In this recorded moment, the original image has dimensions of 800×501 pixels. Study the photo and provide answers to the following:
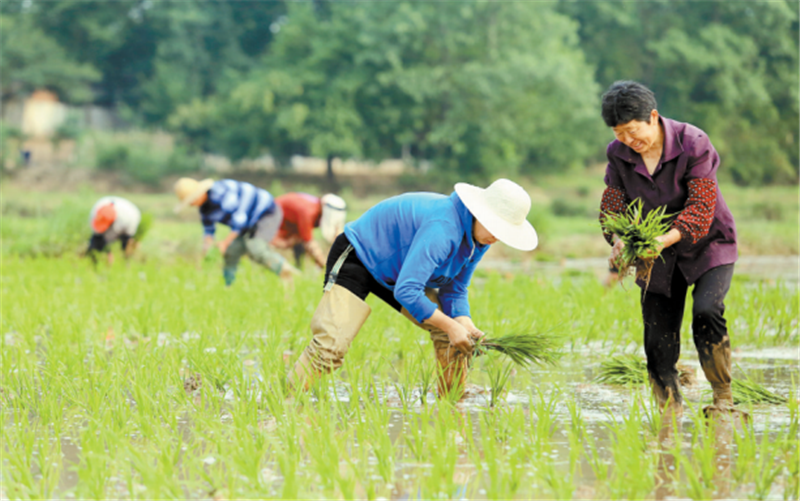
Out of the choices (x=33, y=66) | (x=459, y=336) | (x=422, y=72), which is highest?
(x=33, y=66)

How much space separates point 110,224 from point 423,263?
7276mm

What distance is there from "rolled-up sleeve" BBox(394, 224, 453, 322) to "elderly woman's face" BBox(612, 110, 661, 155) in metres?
0.88

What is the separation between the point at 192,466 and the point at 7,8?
29.9 m

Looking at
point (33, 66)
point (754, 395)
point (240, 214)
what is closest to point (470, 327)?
point (754, 395)

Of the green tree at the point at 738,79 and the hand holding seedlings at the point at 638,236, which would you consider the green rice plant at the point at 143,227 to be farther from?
the green tree at the point at 738,79

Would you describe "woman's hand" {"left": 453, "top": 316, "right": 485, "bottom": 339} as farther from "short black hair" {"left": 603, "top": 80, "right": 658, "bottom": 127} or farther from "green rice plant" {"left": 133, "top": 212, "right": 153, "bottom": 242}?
"green rice plant" {"left": 133, "top": 212, "right": 153, "bottom": 242}

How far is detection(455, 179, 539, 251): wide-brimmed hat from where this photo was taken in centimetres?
358

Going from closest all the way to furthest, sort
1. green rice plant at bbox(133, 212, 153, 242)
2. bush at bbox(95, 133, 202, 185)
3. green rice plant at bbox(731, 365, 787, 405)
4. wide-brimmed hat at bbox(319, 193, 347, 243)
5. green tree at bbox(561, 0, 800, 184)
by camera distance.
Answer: green rice plant at bbox(731, 365, 787, 405) → wide-brimmed hat at bbox(319, 193, 347, 243) → green rice plant at bbox(133, 212, 153, 242) → bush at bbox(95, 133, 202, 185) → green tree at bbox(561, 0, 800, 184)

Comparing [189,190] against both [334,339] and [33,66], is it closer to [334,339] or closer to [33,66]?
[334,339]

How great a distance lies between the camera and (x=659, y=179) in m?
3.88

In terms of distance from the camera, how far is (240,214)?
302 inches

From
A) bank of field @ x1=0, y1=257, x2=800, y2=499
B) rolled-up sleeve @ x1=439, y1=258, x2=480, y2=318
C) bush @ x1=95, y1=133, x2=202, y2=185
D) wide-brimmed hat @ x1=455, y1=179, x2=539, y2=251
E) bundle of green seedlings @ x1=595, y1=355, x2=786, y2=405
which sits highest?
bush @ x1=95, y1=133, x2=202, y2=185

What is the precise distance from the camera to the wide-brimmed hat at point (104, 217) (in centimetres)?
976

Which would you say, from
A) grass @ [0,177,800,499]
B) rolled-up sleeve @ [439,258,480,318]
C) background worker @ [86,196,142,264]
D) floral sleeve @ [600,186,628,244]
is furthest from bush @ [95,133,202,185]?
floral sleeve @ [600,186,628,244]
